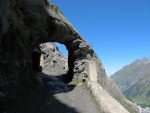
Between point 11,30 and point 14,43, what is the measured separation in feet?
4.36

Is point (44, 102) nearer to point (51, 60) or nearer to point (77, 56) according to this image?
point (77, 56)

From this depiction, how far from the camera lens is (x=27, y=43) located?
27750mm

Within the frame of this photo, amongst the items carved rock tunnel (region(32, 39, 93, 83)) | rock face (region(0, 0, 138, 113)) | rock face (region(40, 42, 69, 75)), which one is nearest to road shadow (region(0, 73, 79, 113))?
rock face (region(0, 0, 138, 113))

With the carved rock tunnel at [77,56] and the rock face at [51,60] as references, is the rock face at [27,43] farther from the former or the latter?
the rock face at [51,60]

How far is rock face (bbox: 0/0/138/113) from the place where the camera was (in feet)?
73.8

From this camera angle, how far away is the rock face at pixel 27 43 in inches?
885

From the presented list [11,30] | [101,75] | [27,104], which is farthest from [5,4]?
[101,75]

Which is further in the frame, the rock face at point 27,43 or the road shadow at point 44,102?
the rock face at point 27,43

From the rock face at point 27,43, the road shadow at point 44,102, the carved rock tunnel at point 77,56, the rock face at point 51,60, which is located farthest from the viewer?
the rock face at point 51,60

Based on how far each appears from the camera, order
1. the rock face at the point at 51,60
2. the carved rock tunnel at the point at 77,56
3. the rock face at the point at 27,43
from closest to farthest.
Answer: the rock face at the point at 27,43 < the carved rock tunnel at the point at 77,56 < the rock face at the point at 51,60

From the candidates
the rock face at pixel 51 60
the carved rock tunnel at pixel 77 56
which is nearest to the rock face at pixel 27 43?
the carved rock tunnel at pixel 77 56

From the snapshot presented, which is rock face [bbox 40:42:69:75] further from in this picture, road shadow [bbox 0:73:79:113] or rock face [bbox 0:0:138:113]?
road shadow [bbox 0:73:79:113]

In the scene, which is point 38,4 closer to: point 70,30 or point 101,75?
point 70,30

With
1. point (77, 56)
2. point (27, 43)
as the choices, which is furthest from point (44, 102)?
point (77, 56)
